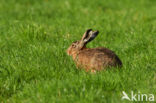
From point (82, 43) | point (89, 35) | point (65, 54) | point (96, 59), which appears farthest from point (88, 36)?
point (96, 59)

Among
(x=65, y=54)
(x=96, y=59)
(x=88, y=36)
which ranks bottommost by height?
(x=65, y=54)

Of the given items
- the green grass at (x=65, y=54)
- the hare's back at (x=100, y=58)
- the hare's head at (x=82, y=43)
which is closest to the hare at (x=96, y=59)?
the hare's back at (x=100, y=58)

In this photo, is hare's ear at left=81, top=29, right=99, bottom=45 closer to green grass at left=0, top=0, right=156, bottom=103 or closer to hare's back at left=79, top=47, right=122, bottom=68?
green grass at left=0, top=0, right=156, bottom=103

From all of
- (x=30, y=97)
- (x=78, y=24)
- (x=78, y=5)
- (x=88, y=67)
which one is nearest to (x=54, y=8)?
(x=78, y=5)

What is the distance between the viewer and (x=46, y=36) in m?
8.20

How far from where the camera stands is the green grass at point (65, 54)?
4.97m

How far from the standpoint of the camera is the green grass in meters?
4.97

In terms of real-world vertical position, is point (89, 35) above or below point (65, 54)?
above

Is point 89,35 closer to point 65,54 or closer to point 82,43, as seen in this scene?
point 82,43

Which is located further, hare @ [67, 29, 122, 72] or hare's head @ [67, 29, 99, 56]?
hare's head @ [67, 29, 99, 56]

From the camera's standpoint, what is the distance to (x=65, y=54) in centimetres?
675

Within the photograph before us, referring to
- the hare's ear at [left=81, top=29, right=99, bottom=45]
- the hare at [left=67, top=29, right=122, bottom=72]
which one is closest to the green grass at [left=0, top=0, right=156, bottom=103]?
the hare at [left=67, top=29, right=122, bottom=72]

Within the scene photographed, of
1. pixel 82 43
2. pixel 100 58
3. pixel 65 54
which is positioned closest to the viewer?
pixel 100 58

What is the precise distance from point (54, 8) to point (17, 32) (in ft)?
13.8
